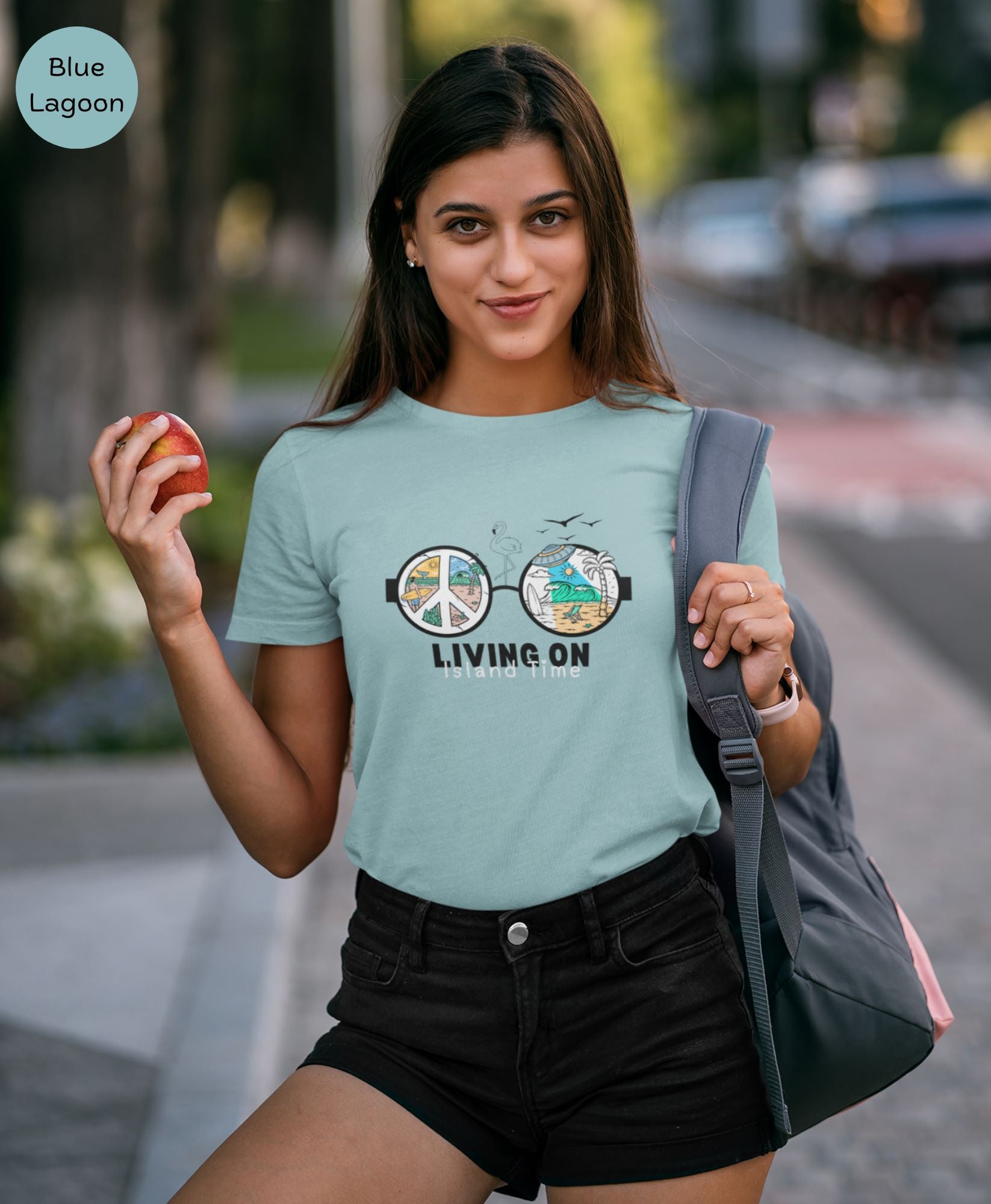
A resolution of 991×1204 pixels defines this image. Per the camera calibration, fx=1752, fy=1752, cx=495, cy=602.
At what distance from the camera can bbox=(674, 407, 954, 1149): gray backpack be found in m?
2.09

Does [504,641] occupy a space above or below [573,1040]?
above

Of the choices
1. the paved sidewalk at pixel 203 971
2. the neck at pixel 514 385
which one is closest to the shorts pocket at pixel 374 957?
the neck at pixel 514 385

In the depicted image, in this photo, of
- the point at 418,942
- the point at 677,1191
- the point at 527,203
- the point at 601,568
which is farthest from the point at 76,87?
the point at 677,1191

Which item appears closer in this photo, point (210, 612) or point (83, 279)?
point (83, 279)

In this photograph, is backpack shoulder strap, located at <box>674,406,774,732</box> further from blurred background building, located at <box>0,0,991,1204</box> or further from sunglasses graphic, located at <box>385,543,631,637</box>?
blurred background building, located at <box>0,0,991,1204</box>

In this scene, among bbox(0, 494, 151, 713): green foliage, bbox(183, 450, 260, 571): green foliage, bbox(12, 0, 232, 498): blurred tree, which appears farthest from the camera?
bbox(183, 450, 260, 571): green foliage

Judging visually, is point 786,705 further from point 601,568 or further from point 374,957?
point 374,957

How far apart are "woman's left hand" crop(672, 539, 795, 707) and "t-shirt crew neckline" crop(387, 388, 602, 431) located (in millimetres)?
304

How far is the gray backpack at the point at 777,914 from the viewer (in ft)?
6.84

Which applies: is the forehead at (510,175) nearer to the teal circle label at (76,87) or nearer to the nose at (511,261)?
the nose at (511,261)

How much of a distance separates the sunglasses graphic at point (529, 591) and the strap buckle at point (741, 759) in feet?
0.68

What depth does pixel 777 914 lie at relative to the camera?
7.02ft

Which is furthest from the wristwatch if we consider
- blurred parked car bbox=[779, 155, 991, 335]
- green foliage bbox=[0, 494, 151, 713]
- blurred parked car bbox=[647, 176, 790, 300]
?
blurred parked car bbox=[647, 176, 790, 300]

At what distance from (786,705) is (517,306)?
1.96ft
